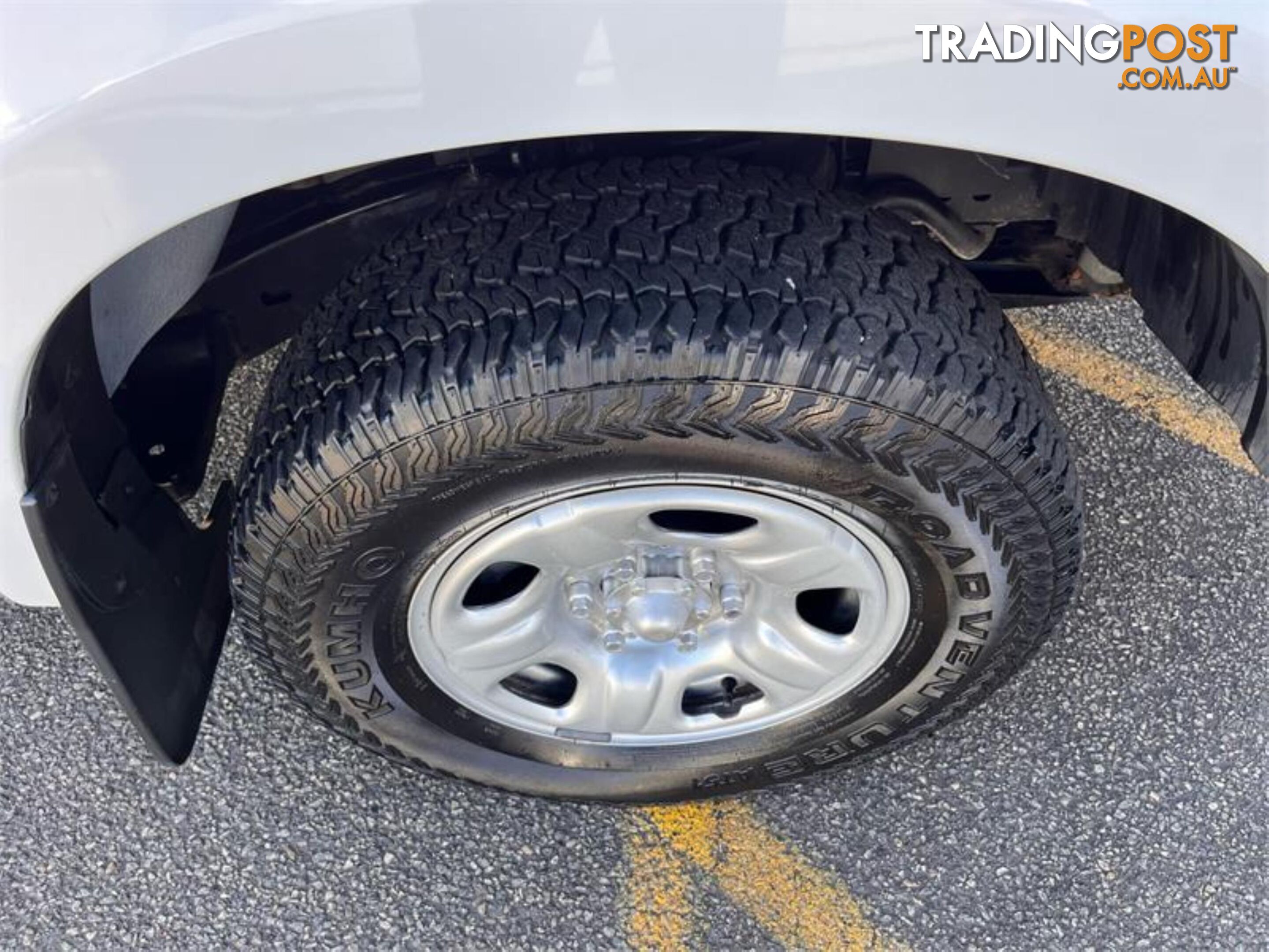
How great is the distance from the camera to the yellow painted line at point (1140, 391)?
2.58 meters

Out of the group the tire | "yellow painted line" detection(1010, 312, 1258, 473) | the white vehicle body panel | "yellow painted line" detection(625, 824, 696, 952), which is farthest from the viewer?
"yellow painted line" detection(1010, 312, 1258, 473)

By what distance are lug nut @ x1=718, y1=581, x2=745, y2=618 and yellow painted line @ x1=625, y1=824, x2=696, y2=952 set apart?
52cm

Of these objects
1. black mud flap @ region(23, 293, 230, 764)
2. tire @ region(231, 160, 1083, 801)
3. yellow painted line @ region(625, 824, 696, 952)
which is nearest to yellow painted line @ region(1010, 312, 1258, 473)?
tire @ region(231, 160, 1083, 801)

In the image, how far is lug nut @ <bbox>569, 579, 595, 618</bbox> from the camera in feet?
5.63

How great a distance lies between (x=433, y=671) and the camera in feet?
5.81

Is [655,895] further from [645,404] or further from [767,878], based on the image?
[645,404]

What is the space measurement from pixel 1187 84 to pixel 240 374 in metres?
2.05

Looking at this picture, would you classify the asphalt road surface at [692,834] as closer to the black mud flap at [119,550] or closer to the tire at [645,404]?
the black mud flap at [119,550]

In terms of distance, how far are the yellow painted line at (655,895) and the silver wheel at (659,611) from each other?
8.5 inches

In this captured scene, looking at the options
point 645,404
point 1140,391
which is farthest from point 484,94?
point 1140,391

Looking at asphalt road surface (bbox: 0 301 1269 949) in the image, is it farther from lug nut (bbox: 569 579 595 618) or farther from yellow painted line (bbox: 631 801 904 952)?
lug nut (bbox: 569 579 595 618)

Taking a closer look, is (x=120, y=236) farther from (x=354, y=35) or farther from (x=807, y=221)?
A: (x=807, y=221)

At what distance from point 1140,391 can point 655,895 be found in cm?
163

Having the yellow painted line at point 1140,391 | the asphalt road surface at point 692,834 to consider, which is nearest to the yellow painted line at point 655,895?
the asphalt road surface at point 692,834
